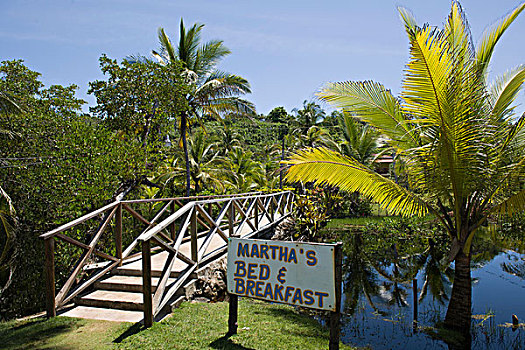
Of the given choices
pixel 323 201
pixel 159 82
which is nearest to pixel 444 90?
pixel 159 82

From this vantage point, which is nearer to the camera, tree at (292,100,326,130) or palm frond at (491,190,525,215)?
palm frond at (491,190,525,215)

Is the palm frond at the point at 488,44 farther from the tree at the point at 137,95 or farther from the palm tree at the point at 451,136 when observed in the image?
the tree at the point at 137,95

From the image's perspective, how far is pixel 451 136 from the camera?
5.14 metres

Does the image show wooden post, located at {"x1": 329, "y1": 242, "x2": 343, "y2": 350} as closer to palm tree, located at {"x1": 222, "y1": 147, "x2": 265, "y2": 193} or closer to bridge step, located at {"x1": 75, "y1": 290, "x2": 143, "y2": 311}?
bridge step, located at {"x1": 75, "y1": 290, "x2": 143, "y2": 311}

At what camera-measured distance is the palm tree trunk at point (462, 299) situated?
18.3 ft

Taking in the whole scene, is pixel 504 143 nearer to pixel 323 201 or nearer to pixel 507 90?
pixel 507 90

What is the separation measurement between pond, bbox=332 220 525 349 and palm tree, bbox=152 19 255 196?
6975 millimetres

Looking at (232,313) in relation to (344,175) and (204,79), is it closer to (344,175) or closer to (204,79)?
(344,175)

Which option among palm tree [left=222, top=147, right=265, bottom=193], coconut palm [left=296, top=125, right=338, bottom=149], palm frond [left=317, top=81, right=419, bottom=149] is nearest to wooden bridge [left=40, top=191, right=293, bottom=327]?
palm frond [left=317, top=81, right=419, bottom=149]

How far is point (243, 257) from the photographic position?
4.07 meters

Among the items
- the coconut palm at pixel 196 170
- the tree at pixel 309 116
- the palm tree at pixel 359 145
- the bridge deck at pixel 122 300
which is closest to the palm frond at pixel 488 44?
the bridge deck at pixel 122 300

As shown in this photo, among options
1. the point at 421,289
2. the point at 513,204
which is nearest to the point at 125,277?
the point at 513,204

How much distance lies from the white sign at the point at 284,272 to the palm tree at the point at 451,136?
2.15 m

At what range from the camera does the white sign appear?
3.63 meters
